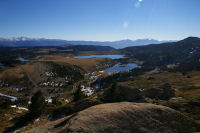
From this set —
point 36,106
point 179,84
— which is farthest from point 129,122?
point 179,84

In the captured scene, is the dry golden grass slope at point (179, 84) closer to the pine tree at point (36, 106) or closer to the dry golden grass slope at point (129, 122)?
the dry golden grass slope at point (129, 122)

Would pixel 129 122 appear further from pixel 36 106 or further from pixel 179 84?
pixel 179 84

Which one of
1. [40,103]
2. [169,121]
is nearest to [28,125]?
[40,103]

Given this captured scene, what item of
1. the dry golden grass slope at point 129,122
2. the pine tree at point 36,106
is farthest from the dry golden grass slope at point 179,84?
the pine tree at point 36,106

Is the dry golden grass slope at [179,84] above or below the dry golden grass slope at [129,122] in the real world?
below

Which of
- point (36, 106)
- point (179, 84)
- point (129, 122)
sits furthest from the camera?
point (179, 84)

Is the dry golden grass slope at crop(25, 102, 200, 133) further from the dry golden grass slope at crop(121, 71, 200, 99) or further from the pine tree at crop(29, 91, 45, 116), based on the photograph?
the dry golden grass slope at crop(121, 71, 200, 99)

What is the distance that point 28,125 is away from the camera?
120 ft

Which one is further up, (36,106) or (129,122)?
(129,122)

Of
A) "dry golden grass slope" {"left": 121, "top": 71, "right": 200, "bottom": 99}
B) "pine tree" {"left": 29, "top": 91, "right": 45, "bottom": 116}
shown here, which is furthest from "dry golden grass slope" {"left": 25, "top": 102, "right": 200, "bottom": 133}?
"dry golden grass slope" {"left": 121, "top": 71, "right": 200, "bottom": 99}

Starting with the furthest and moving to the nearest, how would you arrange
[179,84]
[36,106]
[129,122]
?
[179,84] < [36,106] < [129,122]

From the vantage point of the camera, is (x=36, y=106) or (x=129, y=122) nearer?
(x=129, y=122)

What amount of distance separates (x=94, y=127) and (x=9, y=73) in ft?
654

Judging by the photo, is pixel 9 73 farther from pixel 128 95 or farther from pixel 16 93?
pixel 128 95
